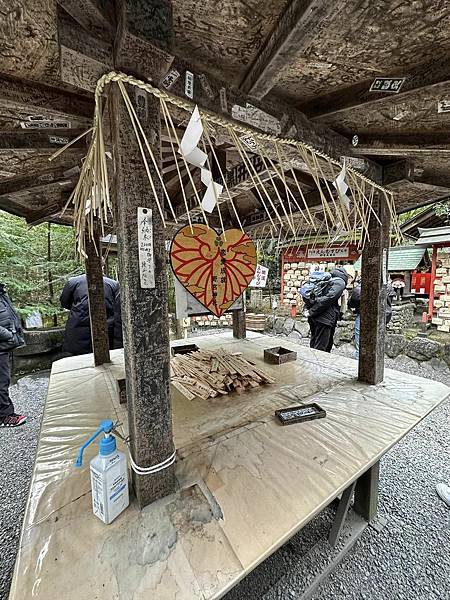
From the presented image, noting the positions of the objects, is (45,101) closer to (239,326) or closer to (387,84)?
(387,84)

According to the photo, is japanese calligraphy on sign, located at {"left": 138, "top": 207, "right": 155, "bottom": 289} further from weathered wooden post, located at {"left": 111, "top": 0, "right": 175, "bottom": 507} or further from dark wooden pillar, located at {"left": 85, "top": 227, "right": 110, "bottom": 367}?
dark wooden pillar, located at {"left": 85, "top": 227, "right": 110, "bottom": 367}

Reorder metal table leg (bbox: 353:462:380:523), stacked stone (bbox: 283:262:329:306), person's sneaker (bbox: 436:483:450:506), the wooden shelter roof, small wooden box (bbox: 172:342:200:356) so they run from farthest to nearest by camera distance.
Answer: stacked stone (bbox: 283:262:329:306) < small wooden box (bbox: 172:342:200:356) < person's sneaker (bbox: 436:483:450:506) < metal table leg (bbox: 353:462:380:523) < the wooden shelter roof

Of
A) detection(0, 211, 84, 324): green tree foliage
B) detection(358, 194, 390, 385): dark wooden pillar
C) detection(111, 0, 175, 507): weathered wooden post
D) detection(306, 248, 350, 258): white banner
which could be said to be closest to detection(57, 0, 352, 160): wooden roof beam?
detection(111, 0, 175, 507): weathered wooden post

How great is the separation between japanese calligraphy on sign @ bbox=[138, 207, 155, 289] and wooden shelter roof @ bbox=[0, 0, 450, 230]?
46cm

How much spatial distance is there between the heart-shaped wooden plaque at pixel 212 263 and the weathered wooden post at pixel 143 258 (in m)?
1.16

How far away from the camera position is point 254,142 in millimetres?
1273

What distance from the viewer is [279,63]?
895 millimetres

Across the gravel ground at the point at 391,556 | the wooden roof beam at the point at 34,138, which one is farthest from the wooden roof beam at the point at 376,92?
the gravel ground at the point at 391,556

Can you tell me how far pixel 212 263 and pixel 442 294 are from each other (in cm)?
560

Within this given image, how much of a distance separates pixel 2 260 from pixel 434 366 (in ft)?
27.3

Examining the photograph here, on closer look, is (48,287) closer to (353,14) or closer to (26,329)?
(26,329)

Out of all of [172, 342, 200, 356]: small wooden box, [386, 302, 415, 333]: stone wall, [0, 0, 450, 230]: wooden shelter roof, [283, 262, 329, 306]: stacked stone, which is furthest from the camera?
[283, 262, 329, 306]: stacked stone

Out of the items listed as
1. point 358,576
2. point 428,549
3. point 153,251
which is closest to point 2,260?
point 153,251

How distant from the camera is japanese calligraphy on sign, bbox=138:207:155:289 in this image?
0.92m
